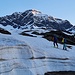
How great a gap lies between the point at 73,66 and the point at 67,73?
76.9 inches

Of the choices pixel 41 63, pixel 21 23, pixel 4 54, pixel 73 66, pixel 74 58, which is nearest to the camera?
pixel 4 54

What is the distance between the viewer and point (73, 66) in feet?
98.4

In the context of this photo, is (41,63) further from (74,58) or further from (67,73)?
(74,58)

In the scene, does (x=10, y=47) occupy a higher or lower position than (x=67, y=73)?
higher

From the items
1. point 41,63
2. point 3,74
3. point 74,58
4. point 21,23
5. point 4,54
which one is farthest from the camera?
point 21,23

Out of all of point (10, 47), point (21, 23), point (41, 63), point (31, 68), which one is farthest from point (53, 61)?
point (21, 23)

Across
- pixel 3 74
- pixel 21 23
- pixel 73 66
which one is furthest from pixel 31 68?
pixel 21 23

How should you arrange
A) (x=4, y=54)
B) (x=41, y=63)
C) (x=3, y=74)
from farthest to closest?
(x=41, y=63) → (x=4, y=54) → (x=3, y=74)

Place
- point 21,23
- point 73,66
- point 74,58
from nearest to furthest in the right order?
point 73,66
point 74,58
point 21,23

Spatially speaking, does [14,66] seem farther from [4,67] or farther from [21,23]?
[21,23]

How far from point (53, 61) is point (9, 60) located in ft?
19.5

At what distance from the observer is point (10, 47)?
2580cm

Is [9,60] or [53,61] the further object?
[53,61]

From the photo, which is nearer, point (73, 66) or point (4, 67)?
point (4, 67)
